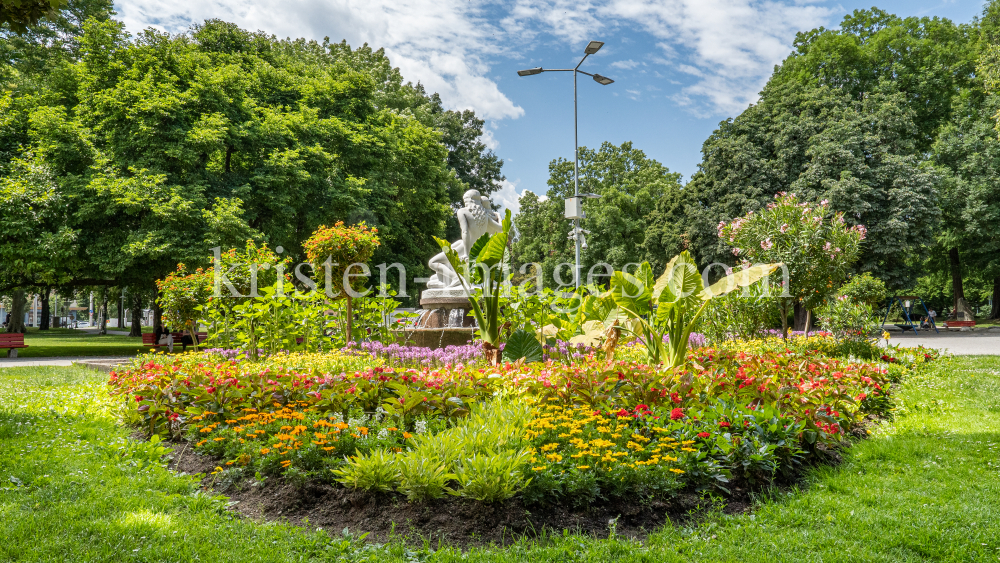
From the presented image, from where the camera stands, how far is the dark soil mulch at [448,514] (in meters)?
3.17

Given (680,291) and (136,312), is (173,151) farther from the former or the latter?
(136,312)

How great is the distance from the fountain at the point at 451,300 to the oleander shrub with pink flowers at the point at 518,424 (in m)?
3.61

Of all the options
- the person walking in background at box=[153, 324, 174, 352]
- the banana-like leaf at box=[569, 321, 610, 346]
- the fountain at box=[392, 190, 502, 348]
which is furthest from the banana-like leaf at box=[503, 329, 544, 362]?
the person walking in background at box=[153, 324, 174, 352]

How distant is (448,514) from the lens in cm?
332

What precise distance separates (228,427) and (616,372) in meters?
3.31

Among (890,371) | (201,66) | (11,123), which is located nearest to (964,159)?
(890,371)

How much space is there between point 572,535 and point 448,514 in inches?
28.2

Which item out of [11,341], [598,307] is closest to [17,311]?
[11,341]

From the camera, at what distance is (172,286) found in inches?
381

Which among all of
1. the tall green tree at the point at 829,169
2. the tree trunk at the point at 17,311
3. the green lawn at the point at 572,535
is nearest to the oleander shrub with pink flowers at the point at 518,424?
the green lawn at the point at 572,535

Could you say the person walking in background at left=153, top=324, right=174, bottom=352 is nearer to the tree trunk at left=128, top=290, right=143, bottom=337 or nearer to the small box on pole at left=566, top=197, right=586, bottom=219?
the small box on pole at left=566, top=197, right=586, bottom=219

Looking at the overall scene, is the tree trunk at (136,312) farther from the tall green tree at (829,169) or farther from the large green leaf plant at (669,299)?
the large green leaf plant at (669,299)

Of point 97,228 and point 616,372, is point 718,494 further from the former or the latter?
point 97,228

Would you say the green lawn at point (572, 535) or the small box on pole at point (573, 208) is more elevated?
the small box on pole at point (573, 208)
